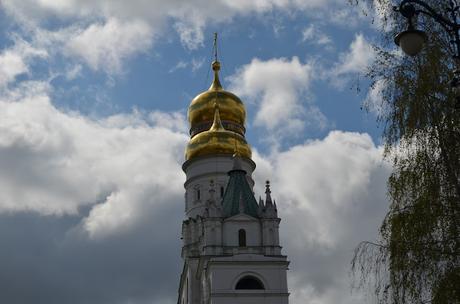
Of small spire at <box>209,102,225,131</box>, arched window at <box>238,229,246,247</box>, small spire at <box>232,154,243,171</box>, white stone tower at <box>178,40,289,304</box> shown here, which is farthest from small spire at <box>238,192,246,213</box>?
A: small spire at <box>209,102,225,131</box>

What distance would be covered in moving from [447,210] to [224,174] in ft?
109

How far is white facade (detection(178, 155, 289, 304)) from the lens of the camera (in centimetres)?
3694

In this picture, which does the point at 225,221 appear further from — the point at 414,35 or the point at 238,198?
the point at 414,35

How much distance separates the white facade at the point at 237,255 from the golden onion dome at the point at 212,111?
689 cm

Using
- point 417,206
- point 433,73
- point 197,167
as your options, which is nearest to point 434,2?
point 433,73

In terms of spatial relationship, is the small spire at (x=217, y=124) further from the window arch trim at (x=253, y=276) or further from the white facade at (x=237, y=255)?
the window arch trim at (x=253, y=276)

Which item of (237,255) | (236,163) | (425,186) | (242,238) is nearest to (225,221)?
(242,238)

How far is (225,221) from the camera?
130 feet

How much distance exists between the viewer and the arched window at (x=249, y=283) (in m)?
37.4

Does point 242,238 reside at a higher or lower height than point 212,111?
lower

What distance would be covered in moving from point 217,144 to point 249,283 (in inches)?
484

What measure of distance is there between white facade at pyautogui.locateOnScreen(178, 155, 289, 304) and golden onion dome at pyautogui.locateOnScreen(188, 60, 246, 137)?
689 centimetres

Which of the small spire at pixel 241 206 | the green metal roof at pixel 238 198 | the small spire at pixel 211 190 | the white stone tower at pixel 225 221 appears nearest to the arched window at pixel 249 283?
the white stone tower at pixel 225 221

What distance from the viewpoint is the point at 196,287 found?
1689 inches
